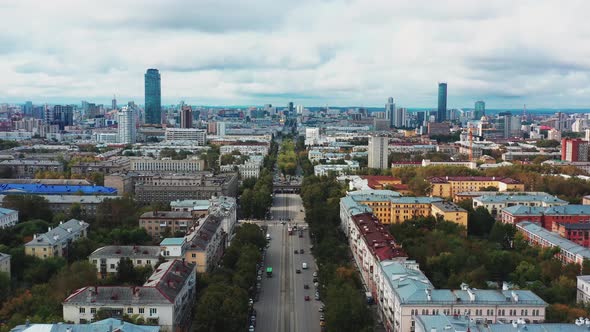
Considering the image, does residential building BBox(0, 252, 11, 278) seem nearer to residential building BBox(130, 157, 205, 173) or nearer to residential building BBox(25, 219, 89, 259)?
residential building BBox(25, 219, 89, 259)

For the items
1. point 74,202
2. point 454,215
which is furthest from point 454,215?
point 74,202

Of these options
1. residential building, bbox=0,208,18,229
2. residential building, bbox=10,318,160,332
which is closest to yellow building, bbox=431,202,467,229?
residential building, bbox=10,318,160,332

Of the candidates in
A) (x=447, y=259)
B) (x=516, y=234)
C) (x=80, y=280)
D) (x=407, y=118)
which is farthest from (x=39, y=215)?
(x=407, y=118)

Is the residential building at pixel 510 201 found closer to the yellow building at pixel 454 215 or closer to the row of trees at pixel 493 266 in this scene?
the yellow building at pixel 454 215

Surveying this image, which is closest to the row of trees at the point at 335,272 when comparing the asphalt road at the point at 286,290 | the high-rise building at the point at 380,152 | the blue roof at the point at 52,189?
the asphalt road at the point at 286,290

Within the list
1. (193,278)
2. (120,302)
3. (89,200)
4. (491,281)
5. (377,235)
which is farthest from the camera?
(89,200)

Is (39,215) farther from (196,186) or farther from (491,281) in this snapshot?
(491,281)
